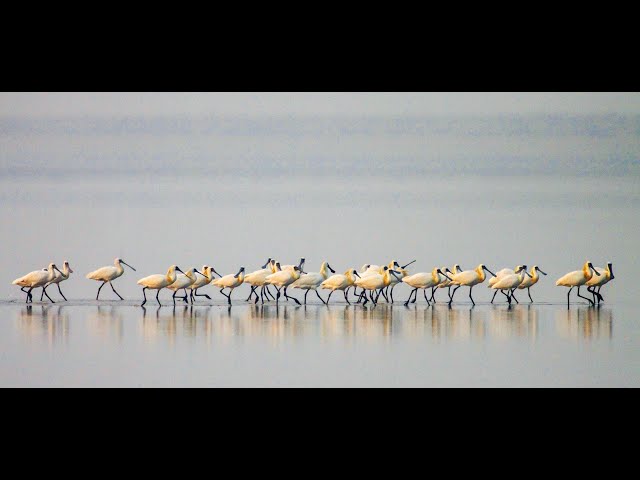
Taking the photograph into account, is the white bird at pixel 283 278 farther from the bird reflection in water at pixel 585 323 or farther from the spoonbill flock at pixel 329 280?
the bird reflection in water at pixel 585 323

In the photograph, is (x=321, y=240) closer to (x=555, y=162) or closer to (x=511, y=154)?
(x=511, y=154)

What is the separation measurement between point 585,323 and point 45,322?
405cm

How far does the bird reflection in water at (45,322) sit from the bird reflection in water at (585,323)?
350cm

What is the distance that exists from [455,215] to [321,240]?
1882 mm

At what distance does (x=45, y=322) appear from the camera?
9.67m

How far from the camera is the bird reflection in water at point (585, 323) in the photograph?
29.8ft

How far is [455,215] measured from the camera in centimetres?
1566

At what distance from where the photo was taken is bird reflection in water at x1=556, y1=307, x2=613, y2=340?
909 cm

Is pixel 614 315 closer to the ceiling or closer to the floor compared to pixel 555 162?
closer to the floor

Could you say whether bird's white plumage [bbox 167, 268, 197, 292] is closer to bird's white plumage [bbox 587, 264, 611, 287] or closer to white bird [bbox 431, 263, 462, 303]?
white bird [bbox 431, 263, 462, 303]

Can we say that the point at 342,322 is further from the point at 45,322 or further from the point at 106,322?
the point at 45,322

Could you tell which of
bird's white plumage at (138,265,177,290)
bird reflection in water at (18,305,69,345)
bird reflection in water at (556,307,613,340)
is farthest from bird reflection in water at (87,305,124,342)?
bird reflection in water at (556,307,613,340)

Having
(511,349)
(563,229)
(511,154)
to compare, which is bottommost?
(511,349)

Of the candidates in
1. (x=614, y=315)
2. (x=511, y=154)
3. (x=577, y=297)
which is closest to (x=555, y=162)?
(x=511, y=154)
